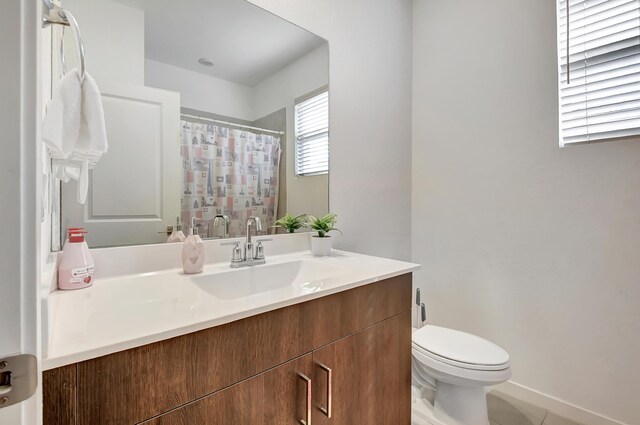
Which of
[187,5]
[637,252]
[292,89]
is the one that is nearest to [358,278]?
[292,89]

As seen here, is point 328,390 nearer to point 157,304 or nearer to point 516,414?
point 157,304

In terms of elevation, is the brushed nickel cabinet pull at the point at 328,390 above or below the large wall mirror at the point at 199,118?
below

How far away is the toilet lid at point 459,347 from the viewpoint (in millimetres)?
A: 1275

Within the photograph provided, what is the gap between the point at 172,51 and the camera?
1128 millimetres

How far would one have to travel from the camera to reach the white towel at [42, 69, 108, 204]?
585 millimetres

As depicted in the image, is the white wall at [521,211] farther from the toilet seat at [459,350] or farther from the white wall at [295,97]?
the white wall at [295,97]

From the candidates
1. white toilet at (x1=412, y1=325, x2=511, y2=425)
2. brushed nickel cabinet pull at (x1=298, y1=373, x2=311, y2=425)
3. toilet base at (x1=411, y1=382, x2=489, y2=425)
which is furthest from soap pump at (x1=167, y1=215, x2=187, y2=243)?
toilet base at (x1=411, y1=382, x2=489, y2=425)

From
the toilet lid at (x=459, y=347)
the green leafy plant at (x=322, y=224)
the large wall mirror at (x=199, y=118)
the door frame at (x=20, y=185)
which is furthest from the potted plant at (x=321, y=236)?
the door frame at (x=20, y=185)

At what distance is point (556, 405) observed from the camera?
1.54 meters

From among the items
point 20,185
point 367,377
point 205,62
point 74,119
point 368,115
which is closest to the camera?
point 20,185

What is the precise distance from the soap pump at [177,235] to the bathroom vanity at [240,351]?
139mm

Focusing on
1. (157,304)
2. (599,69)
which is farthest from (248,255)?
(599,69)

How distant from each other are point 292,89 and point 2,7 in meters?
1.25

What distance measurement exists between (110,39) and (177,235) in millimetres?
709
